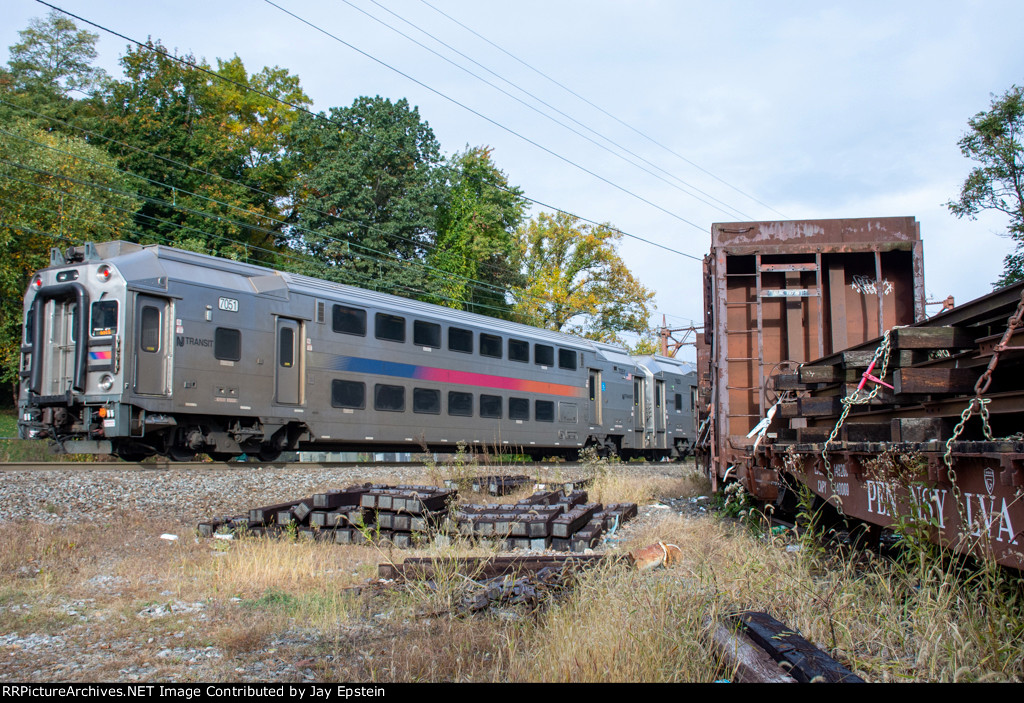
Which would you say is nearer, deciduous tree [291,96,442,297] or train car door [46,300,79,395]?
train car door [46,300,79,395]

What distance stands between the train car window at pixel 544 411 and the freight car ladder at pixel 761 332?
37.5 feet

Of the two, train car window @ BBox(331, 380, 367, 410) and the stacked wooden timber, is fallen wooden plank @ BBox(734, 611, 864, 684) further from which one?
train car window @ BBox(331, 380, 367, 410)

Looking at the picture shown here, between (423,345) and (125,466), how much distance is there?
6.85m

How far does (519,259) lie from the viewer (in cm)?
4234

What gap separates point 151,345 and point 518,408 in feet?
32.4

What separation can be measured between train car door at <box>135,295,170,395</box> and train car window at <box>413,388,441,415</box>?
227 inches

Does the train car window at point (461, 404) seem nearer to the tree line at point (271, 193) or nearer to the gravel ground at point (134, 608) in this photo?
the gravel ground at point (134, 608)

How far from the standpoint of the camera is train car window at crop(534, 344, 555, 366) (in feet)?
68.2

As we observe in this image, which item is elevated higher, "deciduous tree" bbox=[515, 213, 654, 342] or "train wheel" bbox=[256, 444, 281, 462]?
"deciduous tree" bbox=[515, 213, 654, 342]

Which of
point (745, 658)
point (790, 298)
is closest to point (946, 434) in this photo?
point (745, 658)


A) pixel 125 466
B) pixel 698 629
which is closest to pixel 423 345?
pixel 125 466

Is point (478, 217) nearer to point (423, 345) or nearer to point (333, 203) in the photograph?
point (333, 203)

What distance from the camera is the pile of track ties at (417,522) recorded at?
7.92m

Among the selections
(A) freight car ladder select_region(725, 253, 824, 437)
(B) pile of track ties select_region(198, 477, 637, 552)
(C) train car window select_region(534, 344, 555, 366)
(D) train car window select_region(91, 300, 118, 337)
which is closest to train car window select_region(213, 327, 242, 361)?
(D) train car window select_region(91, 300, 118, 337)
